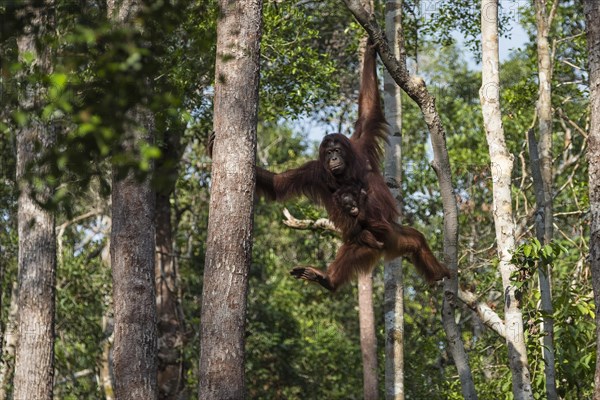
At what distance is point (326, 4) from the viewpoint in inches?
529

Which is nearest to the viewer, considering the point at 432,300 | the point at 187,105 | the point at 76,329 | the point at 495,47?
the point at 495,47

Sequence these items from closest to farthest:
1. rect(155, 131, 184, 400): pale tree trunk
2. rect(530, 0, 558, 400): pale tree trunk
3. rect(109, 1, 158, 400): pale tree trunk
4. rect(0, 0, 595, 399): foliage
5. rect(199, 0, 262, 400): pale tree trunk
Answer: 1. rect(199, 0, 262, 400): pale tree trunk
2. rect(109, 1, 158, 400): pale tree trunk
3. rect(530, 0, 558, 400): pale tree trunk
4. rect(0, 0, 595, 399): foliage
5. rect(155, 131, 184, 400): pale tree trunk

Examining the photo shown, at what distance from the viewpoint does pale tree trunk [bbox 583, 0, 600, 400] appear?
5.06m

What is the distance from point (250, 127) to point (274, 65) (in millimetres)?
6010

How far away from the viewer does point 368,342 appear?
1152 centimetres

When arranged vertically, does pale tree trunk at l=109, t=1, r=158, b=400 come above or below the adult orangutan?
below

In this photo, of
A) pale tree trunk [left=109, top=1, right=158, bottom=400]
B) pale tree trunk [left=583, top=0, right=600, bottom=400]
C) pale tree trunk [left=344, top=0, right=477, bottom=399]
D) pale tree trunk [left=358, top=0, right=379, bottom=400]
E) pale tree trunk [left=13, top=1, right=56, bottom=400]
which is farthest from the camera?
pale tree trunk [left=358, top=0, right=379, bottom=400]

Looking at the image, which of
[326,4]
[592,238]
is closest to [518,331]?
[592,238]

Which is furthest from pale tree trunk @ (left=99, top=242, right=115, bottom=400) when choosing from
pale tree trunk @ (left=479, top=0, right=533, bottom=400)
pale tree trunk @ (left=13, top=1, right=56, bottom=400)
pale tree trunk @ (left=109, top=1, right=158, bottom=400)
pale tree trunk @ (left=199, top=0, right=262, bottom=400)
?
pale tree trunk @ (left=199, top=0, right=262, bottom=400)

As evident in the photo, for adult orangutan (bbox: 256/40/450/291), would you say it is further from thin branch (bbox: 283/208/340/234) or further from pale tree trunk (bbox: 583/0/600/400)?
thin branch (bbox: 283/208/340/234)

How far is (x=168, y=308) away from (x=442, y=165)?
7684 mm

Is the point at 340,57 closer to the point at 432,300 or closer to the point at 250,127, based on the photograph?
the point at 432,300

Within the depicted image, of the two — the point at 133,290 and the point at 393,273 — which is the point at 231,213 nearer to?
the point at 133,290

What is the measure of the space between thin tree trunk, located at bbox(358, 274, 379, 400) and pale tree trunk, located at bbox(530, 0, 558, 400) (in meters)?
2.98
